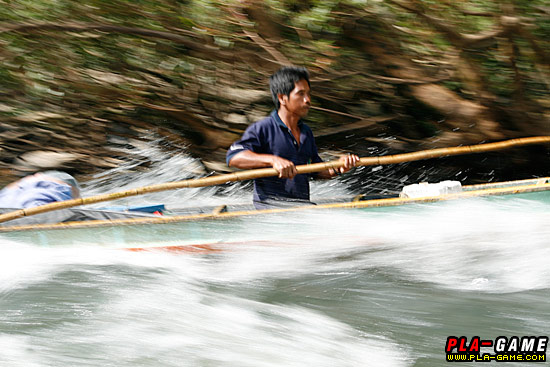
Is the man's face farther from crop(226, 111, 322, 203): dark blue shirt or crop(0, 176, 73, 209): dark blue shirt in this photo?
crop(0, 176, 73, 209): dark blue shirt

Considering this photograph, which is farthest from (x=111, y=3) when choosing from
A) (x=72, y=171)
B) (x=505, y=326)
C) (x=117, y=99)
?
(x=505, y=326)

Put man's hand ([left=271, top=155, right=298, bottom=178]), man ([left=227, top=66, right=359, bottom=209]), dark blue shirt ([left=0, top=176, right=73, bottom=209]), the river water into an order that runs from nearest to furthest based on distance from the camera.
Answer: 1. the river water
2. man's hand ([left=271, top=155, right=298, bottom=178])
3. man ([left=227, top=66, right=359, bottom=209])
4. dark blue shirt ([left=0, top=176, right=73, bottom=209])

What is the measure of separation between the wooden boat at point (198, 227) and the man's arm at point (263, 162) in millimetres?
178

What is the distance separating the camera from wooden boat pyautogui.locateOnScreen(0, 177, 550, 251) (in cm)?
276

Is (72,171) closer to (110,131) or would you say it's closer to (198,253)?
(110,131)

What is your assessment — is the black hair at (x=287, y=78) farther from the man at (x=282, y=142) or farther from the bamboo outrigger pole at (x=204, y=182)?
the bamboo outrigger pole at (x=204, y=182)

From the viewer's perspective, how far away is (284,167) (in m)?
2.72

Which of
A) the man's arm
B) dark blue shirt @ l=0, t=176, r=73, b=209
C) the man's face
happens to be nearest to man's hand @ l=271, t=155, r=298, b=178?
the man's arm

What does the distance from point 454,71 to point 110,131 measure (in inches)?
138

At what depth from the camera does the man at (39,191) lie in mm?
3049

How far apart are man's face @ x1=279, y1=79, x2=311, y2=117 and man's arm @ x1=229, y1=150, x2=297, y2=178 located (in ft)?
0.83

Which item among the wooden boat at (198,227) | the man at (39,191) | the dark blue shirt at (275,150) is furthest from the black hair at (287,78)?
the man at (39,191)

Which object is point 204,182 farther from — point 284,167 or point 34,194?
point 34,194

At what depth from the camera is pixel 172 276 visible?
2.94 metres
